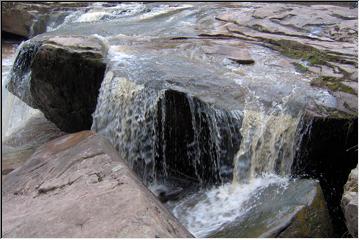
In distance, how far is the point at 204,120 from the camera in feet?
15.9

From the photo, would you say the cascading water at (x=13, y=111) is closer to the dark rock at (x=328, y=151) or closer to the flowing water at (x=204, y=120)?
the flowing water at (x=204, y=120)

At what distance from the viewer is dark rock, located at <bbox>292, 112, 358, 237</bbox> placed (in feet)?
14.6

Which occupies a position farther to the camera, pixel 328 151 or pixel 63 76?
pixel 63 76

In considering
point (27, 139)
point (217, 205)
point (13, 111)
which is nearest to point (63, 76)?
point (27, 139)

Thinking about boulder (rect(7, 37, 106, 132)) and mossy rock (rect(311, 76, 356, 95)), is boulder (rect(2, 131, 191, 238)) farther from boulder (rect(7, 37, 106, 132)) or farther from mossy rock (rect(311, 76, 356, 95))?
mossy rock (rect(311, 76, 356, 95))

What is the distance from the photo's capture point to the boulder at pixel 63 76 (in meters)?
5.84

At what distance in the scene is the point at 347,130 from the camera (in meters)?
4.46

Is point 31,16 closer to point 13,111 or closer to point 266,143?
point 13,111

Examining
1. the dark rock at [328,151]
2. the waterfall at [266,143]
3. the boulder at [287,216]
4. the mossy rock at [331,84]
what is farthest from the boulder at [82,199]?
the mossy rock at [331,84]

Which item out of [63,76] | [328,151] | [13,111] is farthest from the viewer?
[13,111]

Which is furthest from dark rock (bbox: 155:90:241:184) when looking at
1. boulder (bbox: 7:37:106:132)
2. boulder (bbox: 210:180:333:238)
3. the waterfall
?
boulder (bbox: 7:37:106:132)

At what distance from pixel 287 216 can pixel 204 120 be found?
4.57 ft

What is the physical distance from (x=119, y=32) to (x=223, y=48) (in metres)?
1.88

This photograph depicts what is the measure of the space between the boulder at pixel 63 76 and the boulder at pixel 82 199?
1469 mm
